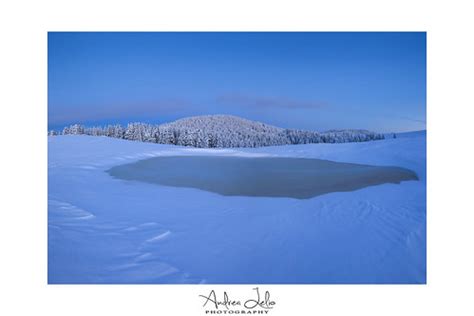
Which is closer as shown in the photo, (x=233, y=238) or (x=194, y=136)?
(x=233, y=238)

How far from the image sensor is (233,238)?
2949 millimetres

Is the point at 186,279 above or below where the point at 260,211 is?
below

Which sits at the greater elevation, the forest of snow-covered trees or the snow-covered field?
the forest of snow-covered trees

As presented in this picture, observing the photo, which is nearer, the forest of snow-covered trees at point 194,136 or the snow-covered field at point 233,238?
the snow-covered field at point 233,238

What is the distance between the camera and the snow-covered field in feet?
8.18

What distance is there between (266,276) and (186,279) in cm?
73

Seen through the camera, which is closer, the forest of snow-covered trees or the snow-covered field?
the snow-covered field

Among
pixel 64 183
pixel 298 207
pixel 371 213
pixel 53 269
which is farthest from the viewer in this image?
pixel 64 183

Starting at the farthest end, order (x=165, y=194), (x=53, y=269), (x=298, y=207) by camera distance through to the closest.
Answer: (x=165, y=194) < (x=298, y=207) < (x=53, y=269)

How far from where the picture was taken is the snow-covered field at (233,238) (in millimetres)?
2492

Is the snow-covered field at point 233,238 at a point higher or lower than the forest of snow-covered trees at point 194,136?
lower
